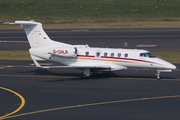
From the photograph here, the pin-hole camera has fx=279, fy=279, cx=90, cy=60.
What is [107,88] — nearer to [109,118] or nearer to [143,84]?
[143,84]

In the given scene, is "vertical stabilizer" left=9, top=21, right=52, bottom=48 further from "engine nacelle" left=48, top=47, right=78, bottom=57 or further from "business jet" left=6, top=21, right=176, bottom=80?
"engine nacelle" left=48, top=47, right=78, bottom=57

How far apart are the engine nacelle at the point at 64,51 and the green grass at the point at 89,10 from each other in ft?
154

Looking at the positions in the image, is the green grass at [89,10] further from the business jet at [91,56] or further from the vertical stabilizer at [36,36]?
the business jet at [91,56]

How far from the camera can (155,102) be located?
20688mm

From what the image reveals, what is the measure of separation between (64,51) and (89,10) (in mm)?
65976

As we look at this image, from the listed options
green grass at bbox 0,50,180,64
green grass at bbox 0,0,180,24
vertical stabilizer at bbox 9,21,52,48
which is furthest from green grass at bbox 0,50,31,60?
green grass at bbox 0,0,180,24

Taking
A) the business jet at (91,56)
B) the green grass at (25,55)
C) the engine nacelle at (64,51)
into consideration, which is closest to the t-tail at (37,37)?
the business jet at (91,56)

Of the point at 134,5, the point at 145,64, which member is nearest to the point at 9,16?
the point at 134,5

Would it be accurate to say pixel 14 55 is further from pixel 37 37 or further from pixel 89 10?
pixel 89 10

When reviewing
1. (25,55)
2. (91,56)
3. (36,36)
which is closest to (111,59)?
(91,56)

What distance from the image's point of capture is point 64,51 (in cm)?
2934

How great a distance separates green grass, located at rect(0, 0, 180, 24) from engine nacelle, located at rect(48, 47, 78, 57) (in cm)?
4688

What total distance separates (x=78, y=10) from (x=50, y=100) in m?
74.9

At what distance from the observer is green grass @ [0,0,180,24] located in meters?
79.8
